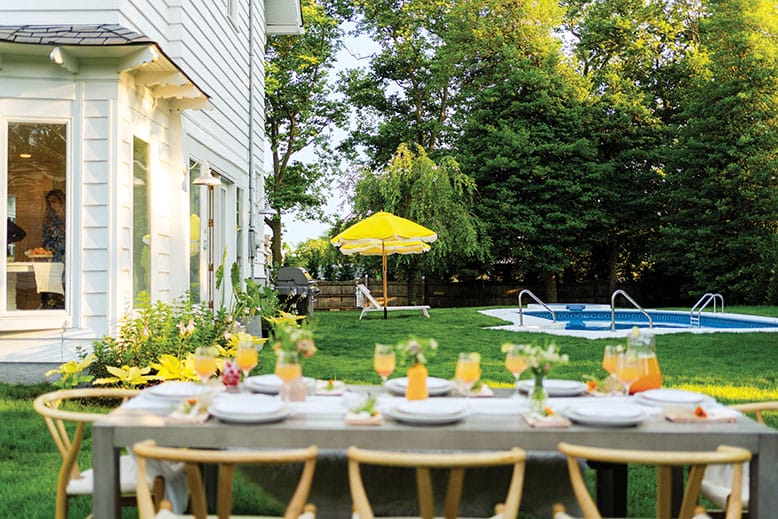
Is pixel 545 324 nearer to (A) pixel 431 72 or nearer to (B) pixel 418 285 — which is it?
(B) pixel 418 285

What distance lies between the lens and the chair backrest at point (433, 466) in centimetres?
217

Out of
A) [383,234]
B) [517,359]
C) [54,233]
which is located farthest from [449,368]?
[383,234]

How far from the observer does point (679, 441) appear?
2.50 m

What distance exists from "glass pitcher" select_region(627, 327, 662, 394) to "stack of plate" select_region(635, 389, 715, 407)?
7 centimetres

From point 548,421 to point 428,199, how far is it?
19574mm

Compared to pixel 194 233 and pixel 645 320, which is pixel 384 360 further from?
pixel 645 320

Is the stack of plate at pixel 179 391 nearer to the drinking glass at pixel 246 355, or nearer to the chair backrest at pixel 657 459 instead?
the drinking glass at pixel 246 355

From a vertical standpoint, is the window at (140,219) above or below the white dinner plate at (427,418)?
above

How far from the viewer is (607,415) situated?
2590 mm

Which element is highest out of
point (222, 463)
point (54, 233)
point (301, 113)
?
point (301, 113)

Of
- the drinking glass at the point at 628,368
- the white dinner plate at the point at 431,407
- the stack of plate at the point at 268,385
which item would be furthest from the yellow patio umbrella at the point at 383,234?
the white dinner plate at the point at 431,407

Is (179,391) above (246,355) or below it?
below

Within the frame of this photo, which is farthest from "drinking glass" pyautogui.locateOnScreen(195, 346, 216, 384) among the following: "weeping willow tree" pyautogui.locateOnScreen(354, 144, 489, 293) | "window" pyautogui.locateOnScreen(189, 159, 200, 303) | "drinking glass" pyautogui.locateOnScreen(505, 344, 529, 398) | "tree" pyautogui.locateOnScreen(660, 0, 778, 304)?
"tree" pyautogui.locateOnScreen(660, 0, 778, 304)

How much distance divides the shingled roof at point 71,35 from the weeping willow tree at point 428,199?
15.3 meters
